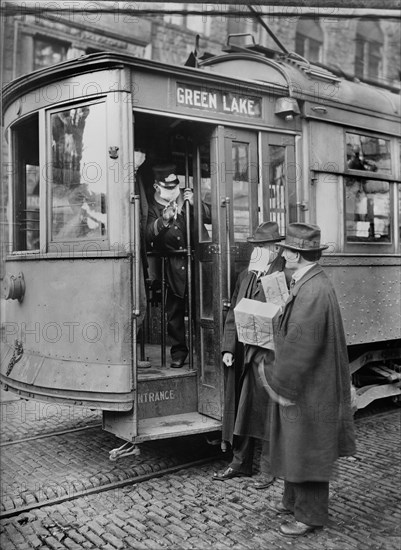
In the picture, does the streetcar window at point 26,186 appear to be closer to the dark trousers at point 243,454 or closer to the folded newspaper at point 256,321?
the folded newspaper at point 256,321

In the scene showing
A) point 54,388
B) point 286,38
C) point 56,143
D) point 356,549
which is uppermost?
point 286,38

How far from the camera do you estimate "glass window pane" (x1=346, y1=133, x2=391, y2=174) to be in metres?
5.47

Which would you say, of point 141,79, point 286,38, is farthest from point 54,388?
point 286,38

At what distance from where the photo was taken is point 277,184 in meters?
5.02

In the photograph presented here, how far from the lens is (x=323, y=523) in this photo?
3518 mm

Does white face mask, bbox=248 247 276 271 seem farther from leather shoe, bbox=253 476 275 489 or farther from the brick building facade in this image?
the brick building facade

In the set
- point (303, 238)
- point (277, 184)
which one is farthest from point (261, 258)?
point (277, 184)

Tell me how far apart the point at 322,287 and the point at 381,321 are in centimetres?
229

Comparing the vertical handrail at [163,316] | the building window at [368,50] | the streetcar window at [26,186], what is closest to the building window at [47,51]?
the streetcar window at [26,186]

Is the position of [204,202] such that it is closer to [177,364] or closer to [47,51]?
[177,364]

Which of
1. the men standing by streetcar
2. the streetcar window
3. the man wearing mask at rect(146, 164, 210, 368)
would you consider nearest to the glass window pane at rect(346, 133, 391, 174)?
the man wearing mask at rect(146, 164, 210, 368)

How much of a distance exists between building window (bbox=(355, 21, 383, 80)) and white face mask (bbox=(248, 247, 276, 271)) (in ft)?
53.6

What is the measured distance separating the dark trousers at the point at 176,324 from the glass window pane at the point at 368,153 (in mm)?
2130

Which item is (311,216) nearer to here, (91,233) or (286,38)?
(91,233)
